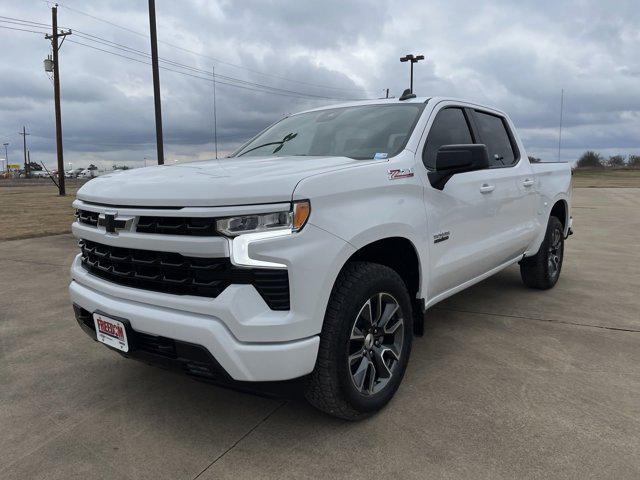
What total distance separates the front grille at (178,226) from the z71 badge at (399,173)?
3.58ft

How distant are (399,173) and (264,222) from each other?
1010 mm

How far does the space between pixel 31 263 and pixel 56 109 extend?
20203 mm

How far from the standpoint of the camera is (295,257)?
225 centimetres

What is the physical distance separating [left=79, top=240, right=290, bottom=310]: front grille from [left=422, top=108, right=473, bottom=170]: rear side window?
1502 millimetres

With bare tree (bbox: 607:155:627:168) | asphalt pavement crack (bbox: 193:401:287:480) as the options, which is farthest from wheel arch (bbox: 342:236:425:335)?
bare tree (bbox: 607:155:627:168)

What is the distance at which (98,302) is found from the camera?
2.70m

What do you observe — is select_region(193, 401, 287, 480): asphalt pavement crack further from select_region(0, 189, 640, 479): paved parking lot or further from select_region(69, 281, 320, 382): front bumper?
select_region(69, 281, 320, 382): front bumper

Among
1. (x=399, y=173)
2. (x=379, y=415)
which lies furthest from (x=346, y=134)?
(x=379, y=415)

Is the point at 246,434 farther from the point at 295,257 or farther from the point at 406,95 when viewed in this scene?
the point at 406,95

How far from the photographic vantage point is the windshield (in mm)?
3367

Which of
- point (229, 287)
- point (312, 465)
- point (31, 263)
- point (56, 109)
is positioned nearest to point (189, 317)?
point (229, 287)

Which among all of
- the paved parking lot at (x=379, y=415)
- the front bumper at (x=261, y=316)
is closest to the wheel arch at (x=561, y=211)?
the paved parking lot at (x=379, y=415)

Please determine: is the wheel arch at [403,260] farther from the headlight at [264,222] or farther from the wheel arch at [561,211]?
the wheel arch at [561,211]

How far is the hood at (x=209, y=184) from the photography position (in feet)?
7.41
